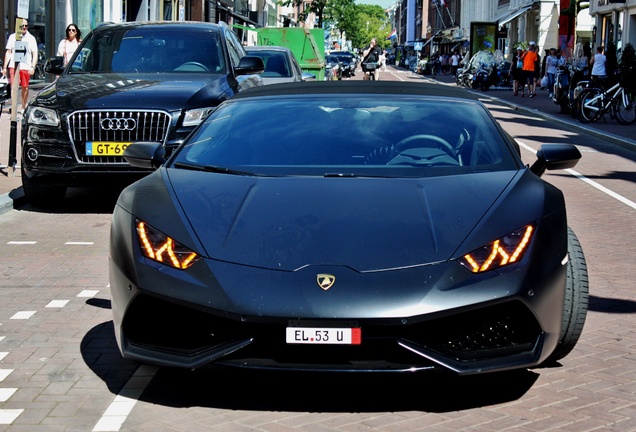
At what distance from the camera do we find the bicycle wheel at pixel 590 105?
84.2 feet

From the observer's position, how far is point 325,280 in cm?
431

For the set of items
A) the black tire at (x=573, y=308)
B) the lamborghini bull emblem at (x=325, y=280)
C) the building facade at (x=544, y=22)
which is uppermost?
the building facade at (x=544, y=22)

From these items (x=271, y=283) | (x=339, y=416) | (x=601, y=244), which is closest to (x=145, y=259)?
(x=271, y=283)

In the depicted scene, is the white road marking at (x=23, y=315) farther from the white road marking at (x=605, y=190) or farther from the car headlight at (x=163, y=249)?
the white road marking at (x=605, y=190)

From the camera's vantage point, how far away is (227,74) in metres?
12.0

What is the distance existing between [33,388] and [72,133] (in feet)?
19.8

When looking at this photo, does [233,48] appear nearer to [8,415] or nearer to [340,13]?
[8,415]

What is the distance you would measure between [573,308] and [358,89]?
1.99m

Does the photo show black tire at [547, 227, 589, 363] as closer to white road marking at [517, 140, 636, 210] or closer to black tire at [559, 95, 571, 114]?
white road marking at [517, 140, 636, 210]

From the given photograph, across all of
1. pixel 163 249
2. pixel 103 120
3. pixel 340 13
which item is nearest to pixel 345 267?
pixel 163 249

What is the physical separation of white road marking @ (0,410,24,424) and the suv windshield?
26.0 ft

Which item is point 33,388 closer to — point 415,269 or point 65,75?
point 415,269

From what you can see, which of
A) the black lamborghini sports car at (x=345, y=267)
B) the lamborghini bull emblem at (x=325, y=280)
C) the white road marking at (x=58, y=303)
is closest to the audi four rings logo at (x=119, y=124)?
the white road marking at (x=58, y=303)

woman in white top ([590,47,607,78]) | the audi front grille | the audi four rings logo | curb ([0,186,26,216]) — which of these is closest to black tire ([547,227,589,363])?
the audi front grille
